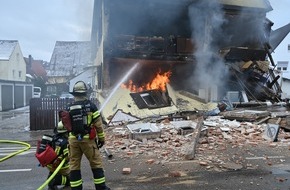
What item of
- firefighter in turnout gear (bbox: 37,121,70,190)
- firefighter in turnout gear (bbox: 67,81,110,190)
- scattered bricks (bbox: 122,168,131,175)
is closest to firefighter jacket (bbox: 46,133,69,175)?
firefighter in turnout gear (bbox: 37,121,70,190)

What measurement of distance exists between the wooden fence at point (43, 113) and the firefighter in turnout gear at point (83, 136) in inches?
329

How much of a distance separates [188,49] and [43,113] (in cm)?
817

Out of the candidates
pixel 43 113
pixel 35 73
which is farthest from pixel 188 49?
pixel 35 73

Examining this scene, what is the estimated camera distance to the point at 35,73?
158 ft

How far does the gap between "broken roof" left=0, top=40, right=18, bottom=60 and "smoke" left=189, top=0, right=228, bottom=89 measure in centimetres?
2439

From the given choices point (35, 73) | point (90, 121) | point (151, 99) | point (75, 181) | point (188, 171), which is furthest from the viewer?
point (35, 73)

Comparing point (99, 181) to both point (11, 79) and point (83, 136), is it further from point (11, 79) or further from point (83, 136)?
point (11, 79)

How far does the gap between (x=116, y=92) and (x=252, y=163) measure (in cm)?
816

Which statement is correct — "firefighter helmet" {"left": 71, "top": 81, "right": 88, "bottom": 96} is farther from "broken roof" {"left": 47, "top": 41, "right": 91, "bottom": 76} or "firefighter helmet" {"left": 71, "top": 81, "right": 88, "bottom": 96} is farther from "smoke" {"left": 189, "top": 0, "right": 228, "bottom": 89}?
A: "broken roof" {"left": 47, "top": 41, "right": 91, "bottom": 76}

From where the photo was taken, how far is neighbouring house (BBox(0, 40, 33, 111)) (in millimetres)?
25081

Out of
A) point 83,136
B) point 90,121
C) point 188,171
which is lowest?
point 188,171

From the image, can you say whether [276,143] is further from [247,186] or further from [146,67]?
[146,67]

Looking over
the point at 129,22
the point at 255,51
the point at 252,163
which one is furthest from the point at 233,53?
the point at 252,163

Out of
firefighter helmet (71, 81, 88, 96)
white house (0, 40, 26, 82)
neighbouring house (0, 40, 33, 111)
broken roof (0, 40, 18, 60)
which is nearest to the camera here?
firefighter helmet (71, 81, 88, 96)
